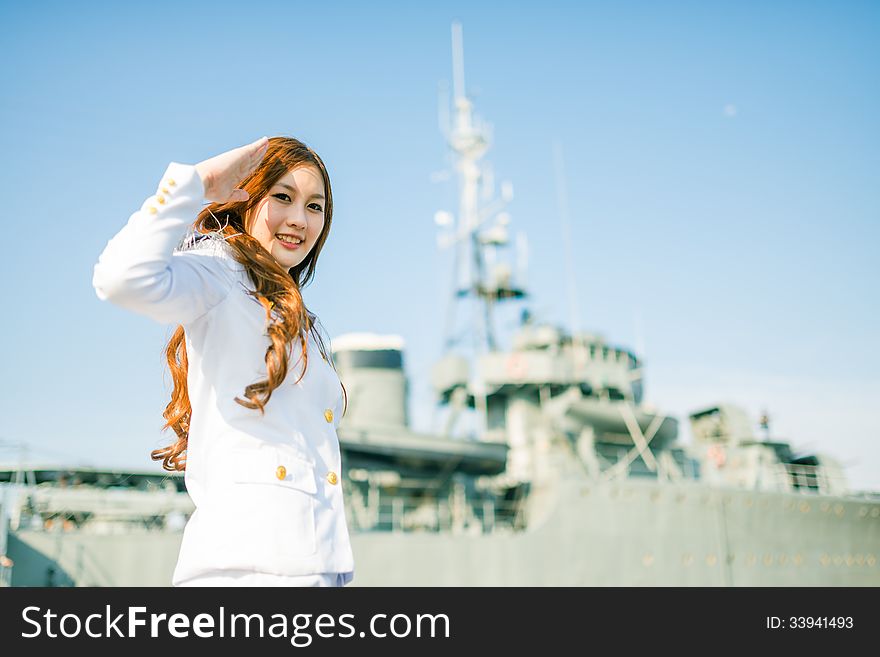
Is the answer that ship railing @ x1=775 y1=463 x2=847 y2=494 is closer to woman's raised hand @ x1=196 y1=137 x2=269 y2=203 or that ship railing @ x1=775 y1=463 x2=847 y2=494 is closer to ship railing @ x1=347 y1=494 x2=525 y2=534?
ship railing @ x1=347 y1=494 x2=525 y2=534

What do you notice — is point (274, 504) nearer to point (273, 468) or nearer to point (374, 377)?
point (273, 468)

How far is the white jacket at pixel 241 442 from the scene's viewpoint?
143cm

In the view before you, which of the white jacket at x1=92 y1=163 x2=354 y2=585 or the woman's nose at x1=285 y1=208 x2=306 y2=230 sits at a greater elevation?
the woman's nose at x1=285 y1=208 x2=306 y2=230

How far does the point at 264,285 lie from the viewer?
1.57 meters

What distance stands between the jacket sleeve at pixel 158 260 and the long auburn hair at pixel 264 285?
0.17 metres

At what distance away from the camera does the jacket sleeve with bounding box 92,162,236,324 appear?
1.28 meters

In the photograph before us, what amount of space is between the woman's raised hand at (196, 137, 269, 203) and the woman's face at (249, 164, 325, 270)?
17 centimetres

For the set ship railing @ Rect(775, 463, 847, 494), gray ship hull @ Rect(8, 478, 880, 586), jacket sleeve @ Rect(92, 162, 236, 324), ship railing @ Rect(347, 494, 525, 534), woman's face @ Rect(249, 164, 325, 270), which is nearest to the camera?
jacket sleeve @ Rect(92, 162, 236, 324)

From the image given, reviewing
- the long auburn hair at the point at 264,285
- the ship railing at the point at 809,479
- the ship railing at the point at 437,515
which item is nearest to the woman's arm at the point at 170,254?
the long auburn hair at the point at 264,285

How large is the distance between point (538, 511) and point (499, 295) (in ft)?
21.0

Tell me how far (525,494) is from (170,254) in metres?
13.3

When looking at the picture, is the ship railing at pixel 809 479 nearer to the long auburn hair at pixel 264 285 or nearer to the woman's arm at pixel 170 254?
the long auburn hair at pixel 264 285

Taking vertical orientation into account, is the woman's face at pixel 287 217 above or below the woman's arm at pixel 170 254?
above

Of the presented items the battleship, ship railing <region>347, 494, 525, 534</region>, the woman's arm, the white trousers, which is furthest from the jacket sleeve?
ship railing <region>347, 494, 525, 534</region>
